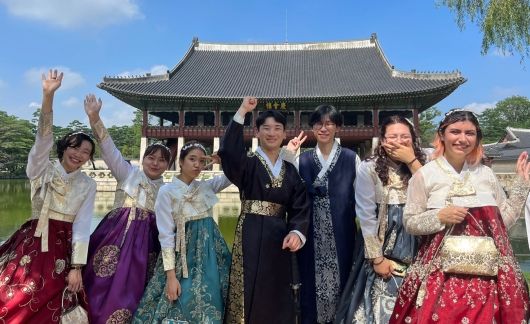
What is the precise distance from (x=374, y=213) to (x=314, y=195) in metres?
0.51

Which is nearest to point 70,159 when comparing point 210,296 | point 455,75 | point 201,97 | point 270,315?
point 210,296

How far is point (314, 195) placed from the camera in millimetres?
2990

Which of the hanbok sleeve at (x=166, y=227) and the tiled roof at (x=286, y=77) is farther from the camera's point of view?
the tiled roof at (x=286, y=77)

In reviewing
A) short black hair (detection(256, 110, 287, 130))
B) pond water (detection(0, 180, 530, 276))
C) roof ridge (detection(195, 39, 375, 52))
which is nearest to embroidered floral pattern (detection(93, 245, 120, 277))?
short black hair (detection(256, 110, 287, 130))

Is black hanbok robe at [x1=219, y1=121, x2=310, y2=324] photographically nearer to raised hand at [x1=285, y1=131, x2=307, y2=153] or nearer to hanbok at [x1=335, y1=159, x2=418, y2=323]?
raised hand at [x1=285, y1=131, x2=307, y2=153]

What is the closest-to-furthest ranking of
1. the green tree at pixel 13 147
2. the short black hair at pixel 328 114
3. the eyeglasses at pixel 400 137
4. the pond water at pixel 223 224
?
the eyeglasses at pixel 400 137
the short black hair at pixel 328 114
the pond water at pixel 223 224
the green tree at pixel 13 147

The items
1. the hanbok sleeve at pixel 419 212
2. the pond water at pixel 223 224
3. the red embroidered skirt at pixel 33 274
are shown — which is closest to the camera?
the hanbok sleeve at pixel 419 212

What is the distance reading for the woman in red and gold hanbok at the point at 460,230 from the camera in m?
2.02

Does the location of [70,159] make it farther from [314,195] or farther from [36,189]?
[314,195]

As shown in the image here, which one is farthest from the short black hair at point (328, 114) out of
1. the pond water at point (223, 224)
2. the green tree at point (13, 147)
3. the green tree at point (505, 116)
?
the green tree at point (505, 116)

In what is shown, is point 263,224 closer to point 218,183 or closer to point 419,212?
point 218,183

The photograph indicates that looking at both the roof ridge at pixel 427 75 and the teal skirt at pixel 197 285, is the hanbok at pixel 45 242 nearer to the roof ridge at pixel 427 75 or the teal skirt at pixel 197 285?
the teal skirt at pixel 197 285

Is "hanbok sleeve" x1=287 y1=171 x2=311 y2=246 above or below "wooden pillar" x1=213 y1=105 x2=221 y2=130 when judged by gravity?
below

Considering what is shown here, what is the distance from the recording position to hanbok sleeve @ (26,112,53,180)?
8.60 ft
